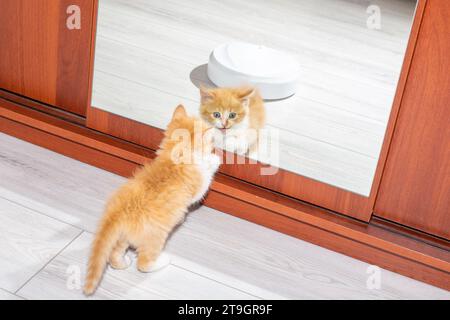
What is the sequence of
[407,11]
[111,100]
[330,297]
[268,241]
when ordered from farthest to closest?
1. [111,100]
2. [268,241]
3. [330,297]
4. [407,11]

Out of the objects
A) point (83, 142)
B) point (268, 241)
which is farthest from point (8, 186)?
point (268, 241)

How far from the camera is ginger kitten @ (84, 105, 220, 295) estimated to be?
1.52 m

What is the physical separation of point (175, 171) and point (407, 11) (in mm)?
618

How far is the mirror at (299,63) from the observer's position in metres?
1.66

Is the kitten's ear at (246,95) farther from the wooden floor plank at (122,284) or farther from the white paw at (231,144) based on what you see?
the wooden floor plank at (122,284)

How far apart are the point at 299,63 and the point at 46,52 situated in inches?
28.0

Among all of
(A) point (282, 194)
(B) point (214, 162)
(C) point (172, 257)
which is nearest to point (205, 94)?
(B) point (214, 162)

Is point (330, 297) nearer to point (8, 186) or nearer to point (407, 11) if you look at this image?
point (407, 11)

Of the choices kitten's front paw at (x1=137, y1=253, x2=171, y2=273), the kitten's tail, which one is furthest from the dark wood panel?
the kitten's tail

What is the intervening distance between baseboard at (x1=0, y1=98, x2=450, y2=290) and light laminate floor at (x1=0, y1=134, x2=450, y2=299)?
27 mm

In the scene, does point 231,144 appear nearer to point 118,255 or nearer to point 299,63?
point 299,63

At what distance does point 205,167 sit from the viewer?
1.67 metres

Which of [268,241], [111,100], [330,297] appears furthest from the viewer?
[111,100]

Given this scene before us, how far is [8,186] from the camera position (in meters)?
1.84
